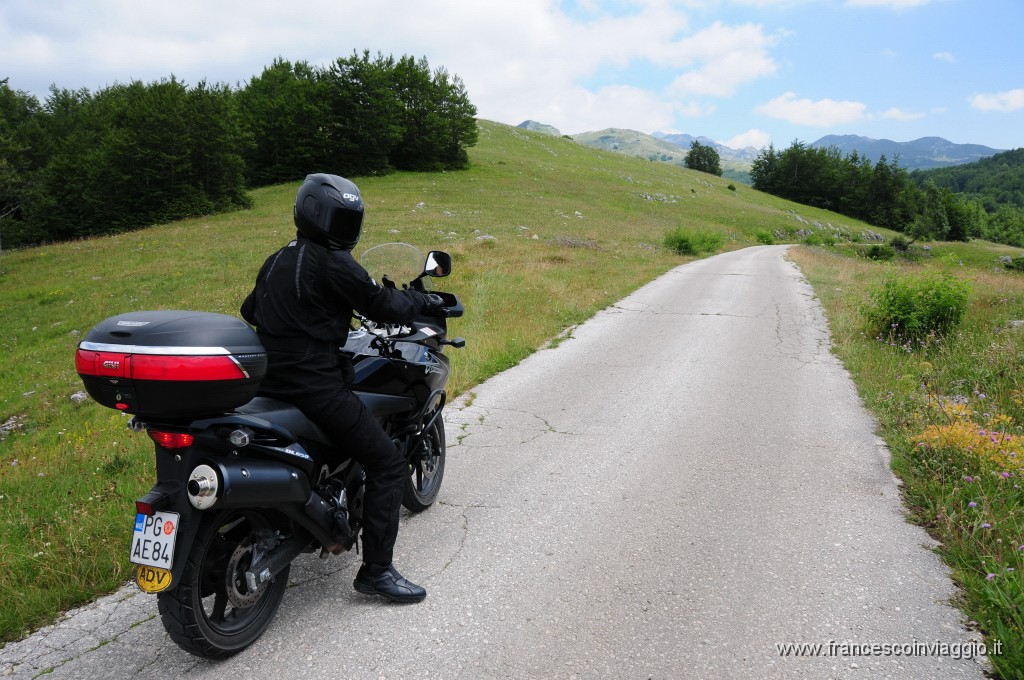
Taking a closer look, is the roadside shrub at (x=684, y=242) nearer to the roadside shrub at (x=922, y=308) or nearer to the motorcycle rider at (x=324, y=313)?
the roadside shrub at (x=922, y=308)

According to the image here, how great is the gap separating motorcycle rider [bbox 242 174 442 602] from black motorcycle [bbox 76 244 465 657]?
0.47ft

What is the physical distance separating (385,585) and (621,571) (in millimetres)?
1433

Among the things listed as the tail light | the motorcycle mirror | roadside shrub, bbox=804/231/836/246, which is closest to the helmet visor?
the motorcycle mirror

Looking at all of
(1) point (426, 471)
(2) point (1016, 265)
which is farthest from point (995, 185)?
(1) point (426, 471)

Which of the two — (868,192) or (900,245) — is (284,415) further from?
(868,192)

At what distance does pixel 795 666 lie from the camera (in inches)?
111

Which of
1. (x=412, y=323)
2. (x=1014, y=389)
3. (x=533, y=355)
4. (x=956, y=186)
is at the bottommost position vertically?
(x=533, y=355)

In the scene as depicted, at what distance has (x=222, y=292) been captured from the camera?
17031 millimetres

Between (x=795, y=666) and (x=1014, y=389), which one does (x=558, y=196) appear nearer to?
(x=1014, y=389)

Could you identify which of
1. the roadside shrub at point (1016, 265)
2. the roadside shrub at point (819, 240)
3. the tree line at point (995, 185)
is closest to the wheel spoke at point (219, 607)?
the roadside shrub at point (1016, 265)

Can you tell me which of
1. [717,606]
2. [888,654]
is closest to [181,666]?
[717,606]

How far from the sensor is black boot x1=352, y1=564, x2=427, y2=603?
10.5 ft

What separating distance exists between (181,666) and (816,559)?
3.66 metres

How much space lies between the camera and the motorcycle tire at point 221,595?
2461 mm
